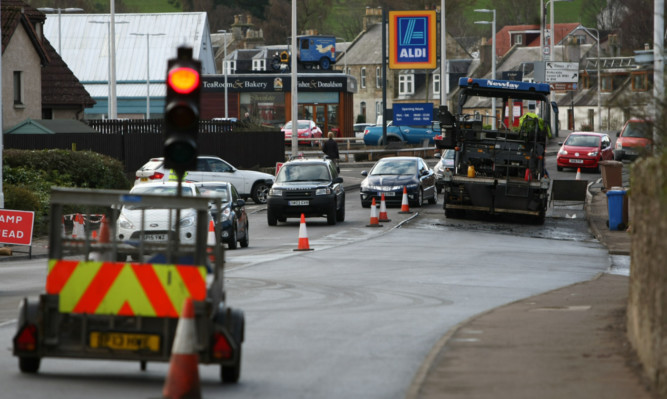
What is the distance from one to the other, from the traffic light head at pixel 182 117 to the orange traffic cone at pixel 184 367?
1701 mm

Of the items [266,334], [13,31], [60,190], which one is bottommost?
[266,334]

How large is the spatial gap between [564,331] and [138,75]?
250 ft

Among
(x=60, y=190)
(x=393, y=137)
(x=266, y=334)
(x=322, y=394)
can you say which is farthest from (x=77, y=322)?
(x=393, y=137)

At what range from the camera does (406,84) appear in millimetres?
116125

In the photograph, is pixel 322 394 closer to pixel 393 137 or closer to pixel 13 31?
pixel 13 31

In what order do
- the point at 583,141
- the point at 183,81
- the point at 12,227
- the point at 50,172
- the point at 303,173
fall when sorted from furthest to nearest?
the point at 583,141 < the point at 50,172 < the point at 303,173 < the point at 12,227 < the point at 183,81

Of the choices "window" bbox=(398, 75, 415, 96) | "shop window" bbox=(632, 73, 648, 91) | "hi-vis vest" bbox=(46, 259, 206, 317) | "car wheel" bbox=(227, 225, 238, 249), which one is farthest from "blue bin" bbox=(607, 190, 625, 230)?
"window" bbox=(398, 75, 415, 96)

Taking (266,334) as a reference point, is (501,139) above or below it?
above

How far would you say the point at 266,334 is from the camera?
1294 cm

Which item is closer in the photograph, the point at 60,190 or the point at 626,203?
the point at 60,190

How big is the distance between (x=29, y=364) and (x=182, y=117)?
256 cm

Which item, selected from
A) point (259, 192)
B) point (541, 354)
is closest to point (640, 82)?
point (541, 354)

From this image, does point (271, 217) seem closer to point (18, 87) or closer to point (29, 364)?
point (18, 87)

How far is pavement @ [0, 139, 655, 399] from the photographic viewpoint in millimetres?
9305
